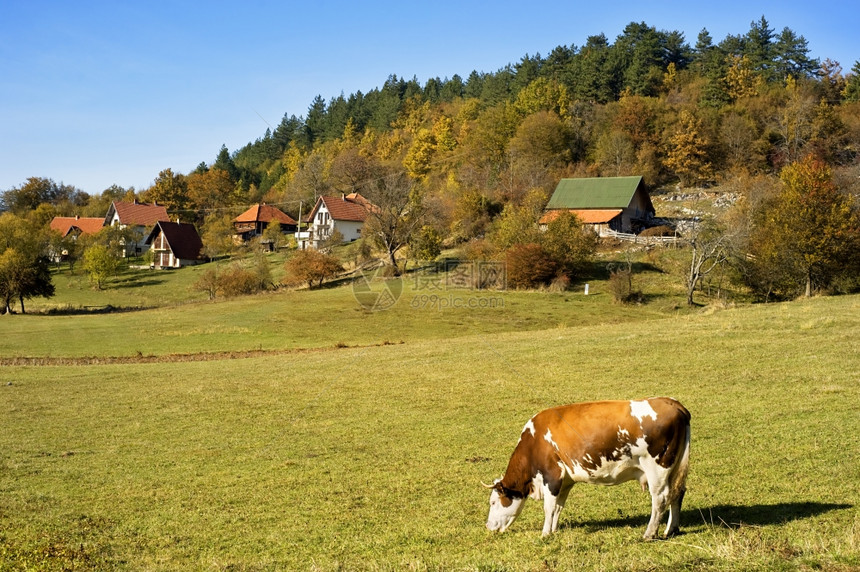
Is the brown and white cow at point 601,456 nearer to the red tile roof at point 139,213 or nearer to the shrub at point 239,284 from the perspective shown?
the shrub at point 239,284

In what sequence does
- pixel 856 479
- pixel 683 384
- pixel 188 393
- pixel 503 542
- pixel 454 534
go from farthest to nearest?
1. pixel 188 393
2. pixel 683 384
3. pixel 856 479
4. pixel 454 534
5. pixel 503 542

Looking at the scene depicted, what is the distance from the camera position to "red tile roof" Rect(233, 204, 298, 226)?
349ft

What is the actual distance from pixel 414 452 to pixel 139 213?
345 feet

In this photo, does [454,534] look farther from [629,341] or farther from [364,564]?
[629,341]

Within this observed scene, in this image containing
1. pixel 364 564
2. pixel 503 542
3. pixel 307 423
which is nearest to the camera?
pixel 364 564

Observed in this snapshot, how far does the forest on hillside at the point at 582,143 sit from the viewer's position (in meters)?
79.6

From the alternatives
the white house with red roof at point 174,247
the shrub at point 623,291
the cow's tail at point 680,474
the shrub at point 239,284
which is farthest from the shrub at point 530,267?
the white house with red roof at point 174,247

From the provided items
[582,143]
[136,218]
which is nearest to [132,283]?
[136,218]

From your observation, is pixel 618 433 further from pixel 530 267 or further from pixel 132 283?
pixel 132 283

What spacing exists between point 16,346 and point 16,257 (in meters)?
24.3

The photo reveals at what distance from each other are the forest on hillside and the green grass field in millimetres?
32671

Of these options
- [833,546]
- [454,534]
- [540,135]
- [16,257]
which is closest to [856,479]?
[833,546]

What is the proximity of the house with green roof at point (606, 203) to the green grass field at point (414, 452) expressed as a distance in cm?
4291

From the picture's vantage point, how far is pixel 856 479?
9.89 meters
